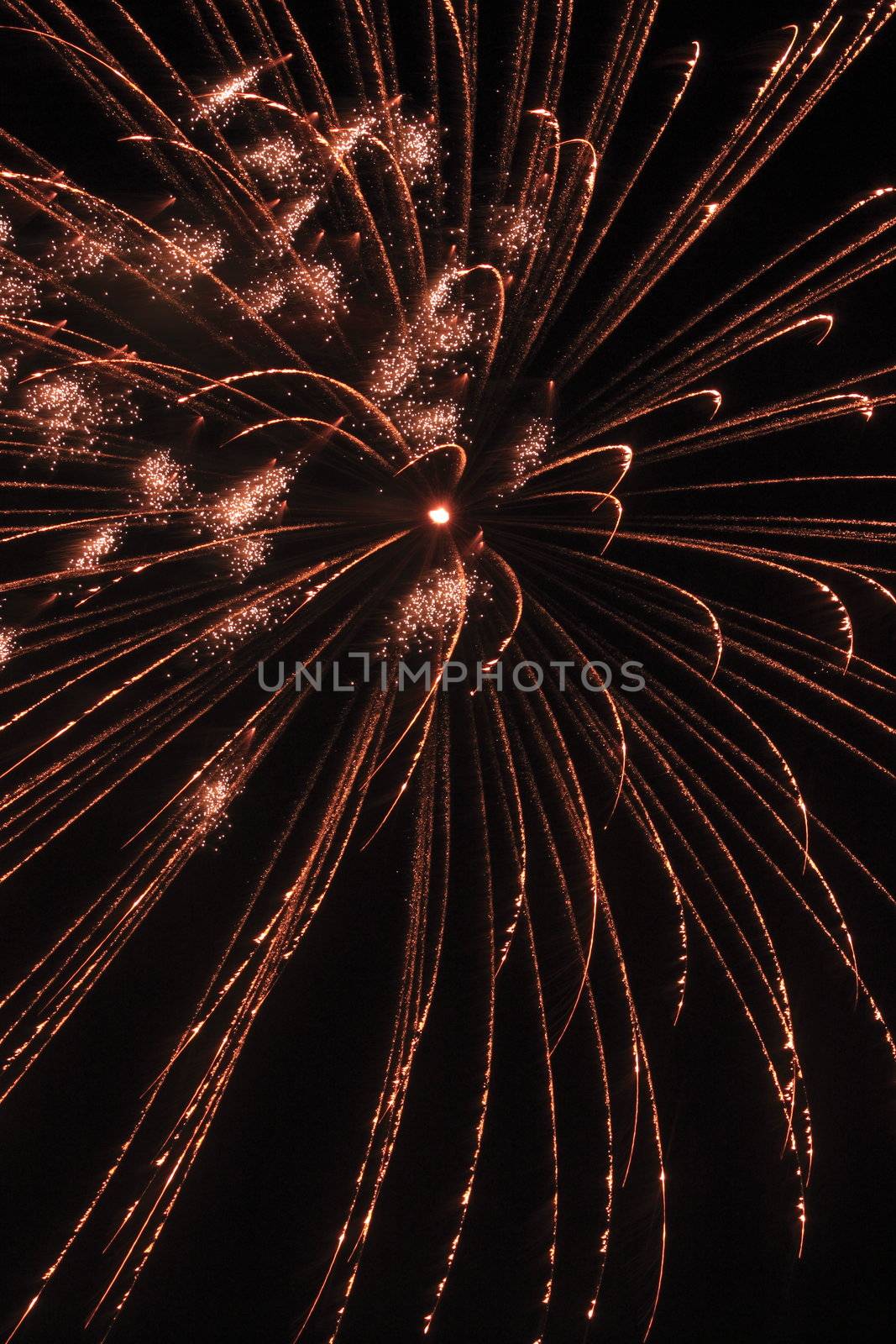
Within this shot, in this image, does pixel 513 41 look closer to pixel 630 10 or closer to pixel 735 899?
pixel 630 10

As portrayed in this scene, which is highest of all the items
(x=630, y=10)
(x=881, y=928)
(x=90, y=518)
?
(x=630, y=10)

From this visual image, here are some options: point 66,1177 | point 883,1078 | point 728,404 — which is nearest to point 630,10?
point 728,404

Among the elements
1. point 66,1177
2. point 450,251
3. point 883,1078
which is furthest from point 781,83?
point 66,1177

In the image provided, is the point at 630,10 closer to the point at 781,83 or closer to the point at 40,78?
the point at 781,83

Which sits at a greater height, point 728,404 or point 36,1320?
point 728,404

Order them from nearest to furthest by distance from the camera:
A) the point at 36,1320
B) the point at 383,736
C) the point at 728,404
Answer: the point at 36,1320 → the point at 383,736 → the point at 728,404

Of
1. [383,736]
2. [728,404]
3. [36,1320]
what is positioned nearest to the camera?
[36,1320]

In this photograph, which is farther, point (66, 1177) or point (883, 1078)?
point (883, 1078)
